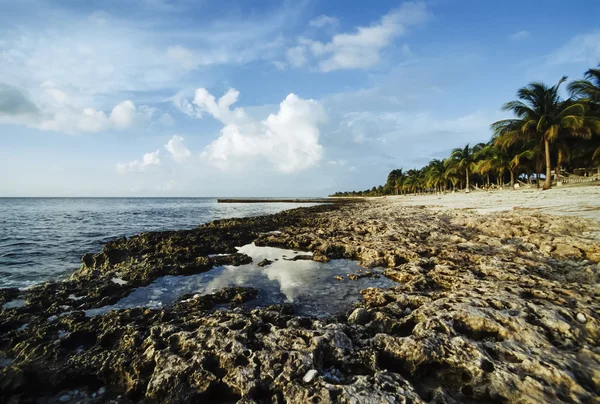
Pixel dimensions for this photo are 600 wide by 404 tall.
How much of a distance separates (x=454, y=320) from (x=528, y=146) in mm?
56224

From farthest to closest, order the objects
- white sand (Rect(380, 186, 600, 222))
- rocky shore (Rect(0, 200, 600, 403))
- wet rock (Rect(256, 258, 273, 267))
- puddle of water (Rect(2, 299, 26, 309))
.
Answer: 1. white sand (Rect(380, 186, 600, 222))
2. wet rock (Rect(256, 258, 273, 267))
3. puddle of water (Rect(2, 299, 26, 309))
4. rocky shore (Rect(0, 200, 600, 403))

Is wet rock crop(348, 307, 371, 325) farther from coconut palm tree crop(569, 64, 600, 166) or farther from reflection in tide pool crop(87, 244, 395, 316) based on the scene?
coconut palm tree crop(569, 64, 600, 166)

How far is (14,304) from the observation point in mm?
6238

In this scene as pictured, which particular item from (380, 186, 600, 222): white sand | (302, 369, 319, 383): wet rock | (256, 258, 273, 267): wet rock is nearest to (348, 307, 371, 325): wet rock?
(302, 369, 319, 383): wet rock

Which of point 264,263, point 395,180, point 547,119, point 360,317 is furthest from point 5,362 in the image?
point 395,180

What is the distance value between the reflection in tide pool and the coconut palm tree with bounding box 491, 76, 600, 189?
33.8 m

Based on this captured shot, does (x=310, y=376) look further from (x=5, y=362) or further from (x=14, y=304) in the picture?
(x=14, y=304)

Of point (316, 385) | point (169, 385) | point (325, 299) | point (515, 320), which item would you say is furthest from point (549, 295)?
point (169, 385)

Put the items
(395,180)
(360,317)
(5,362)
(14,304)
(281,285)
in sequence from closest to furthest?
1. (5,362)
2. (360,317)
3. (14,304)
4. (281,285)
5. (395,180)

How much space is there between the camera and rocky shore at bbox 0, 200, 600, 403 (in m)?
2.93

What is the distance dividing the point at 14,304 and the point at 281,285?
626cm

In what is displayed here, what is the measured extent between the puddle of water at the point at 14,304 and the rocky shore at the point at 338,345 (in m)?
0.03

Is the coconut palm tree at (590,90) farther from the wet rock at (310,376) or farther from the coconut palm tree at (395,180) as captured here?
the coconut palm tree at (395,180)

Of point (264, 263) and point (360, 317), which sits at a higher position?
point (360, 317)
